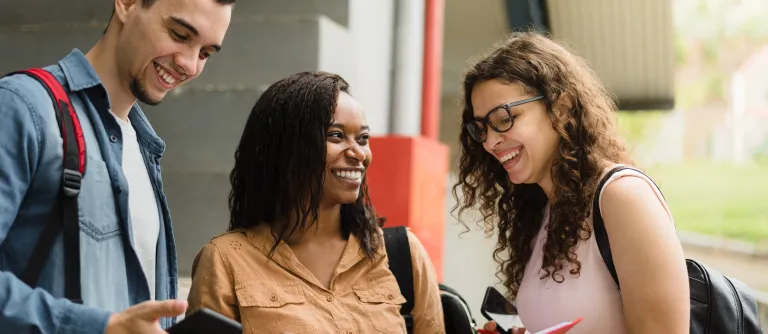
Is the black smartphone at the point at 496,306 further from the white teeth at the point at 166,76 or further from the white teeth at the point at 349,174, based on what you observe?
the white teeth at the point at 166,76

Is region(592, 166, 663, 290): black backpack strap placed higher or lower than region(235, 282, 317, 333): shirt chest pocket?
higher

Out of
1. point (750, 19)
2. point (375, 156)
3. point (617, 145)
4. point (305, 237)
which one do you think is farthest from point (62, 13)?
point (750, 19)

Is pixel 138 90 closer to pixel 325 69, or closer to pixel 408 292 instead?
pixel 408 292

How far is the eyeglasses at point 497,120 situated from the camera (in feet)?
8.77

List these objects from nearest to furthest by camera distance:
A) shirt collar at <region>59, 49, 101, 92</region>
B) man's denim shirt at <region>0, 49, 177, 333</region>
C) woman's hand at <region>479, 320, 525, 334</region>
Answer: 1. man's denim shirt at <region>0, 49, 177, 333</region>
2. shirt collar at <region>59, 49, 101, 92</region>
3. woman's hand at <region>479, 320, 525, 334</region>

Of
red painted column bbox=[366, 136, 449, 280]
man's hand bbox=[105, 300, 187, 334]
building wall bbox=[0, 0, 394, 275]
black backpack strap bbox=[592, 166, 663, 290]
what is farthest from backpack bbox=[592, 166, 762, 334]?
building wall bbox=[0, 0, 394, 275]

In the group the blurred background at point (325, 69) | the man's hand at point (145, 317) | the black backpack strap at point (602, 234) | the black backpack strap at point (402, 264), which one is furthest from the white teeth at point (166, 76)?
the black backpack strap at point (602, 234)

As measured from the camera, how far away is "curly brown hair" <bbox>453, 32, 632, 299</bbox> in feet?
8.54

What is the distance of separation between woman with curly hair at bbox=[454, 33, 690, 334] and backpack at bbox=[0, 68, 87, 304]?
1.21m

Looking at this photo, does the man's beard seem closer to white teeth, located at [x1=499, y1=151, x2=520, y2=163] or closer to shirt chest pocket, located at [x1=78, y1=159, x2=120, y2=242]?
shirt chest pocket, located at [x1=78, y1=159, x2=120, y2=242]

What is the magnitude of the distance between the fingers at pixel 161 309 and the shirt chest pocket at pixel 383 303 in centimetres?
84

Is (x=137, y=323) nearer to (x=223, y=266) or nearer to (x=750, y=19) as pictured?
(x=223, y=266)

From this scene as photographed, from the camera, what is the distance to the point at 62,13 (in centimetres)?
544

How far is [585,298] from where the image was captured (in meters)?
2.50
